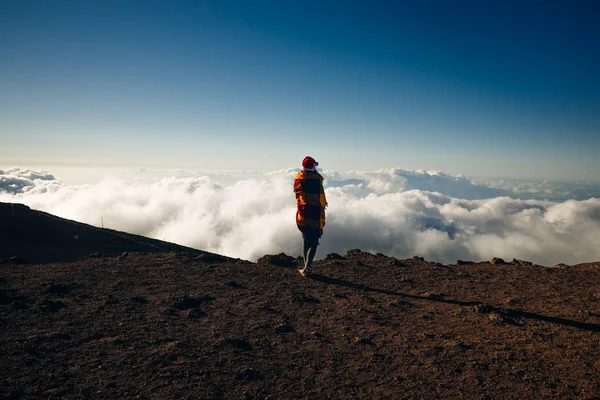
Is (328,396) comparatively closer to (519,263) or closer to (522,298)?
(522,298)

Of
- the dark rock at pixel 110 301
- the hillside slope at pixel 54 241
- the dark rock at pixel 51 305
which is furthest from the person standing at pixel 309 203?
the hillside slope at pixel 54 241

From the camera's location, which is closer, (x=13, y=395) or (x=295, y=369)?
(x=13, y=395)

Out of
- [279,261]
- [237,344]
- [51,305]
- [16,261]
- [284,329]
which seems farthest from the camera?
[279,261]

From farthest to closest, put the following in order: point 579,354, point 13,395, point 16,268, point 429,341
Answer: point 16,268
point 429,341
point 579,354
point 13,395

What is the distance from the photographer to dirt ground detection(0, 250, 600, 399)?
3295 millimetres

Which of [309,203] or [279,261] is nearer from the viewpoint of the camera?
[309,203]

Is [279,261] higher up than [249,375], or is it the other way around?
[279,261]

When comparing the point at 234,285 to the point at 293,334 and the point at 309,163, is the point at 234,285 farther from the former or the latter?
the point at 309,163

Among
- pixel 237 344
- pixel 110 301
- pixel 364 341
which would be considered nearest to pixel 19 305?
pixel 110 301

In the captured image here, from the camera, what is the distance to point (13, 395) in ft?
9.61

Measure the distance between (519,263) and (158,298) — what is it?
9427mm

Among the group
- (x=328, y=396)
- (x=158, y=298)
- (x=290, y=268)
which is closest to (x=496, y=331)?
(x=328, y=396)

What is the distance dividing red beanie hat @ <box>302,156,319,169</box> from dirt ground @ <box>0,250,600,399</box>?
108 inches

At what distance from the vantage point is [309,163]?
25.2ft
